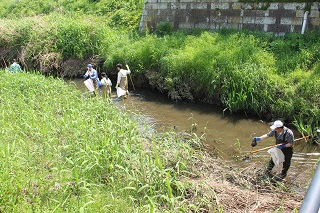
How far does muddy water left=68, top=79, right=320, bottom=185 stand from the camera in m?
7.95

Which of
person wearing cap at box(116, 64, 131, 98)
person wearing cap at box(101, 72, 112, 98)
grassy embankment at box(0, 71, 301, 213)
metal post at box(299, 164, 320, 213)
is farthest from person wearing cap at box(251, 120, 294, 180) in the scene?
person wearing cap at box(101, 72, 112, 98)

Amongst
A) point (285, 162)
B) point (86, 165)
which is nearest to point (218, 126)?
point (285, 162)

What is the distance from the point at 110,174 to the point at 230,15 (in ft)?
34.2

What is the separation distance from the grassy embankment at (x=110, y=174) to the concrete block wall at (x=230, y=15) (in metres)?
7.75

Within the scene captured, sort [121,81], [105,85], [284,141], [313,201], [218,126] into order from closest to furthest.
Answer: [313,201] < [284,141] < [218,126] < [105,85] < [121,81]

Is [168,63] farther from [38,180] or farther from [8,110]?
[38,180]

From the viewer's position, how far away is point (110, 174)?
231 inches

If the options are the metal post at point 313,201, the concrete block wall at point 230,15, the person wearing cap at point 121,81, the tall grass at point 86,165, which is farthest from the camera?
the concrete block wall at point 230,15

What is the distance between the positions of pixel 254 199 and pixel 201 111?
5659 mm

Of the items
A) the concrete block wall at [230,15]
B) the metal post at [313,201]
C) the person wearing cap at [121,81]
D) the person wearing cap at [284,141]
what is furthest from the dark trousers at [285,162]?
the concrete block wall at [230,15]

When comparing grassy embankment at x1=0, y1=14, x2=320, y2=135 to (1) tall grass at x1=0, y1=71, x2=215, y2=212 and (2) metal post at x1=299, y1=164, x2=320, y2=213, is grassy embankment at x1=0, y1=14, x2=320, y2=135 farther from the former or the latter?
(2) metal post at x1=299, y1=164, x2=320, y2=213

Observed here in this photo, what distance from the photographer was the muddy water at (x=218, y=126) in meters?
7.95

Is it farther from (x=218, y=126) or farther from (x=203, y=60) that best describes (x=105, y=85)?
(x=218, y=126)

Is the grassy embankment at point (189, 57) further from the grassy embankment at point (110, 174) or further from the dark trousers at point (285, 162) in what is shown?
the grassy embankment at point (110, 174)
